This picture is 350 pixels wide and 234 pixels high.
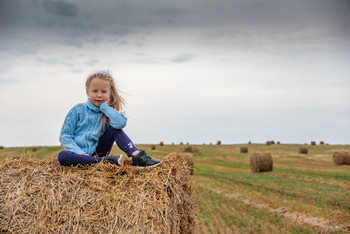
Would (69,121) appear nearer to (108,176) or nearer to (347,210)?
(108,176)

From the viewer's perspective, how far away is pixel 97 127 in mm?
4883

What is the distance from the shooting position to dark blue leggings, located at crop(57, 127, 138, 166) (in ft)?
14.4

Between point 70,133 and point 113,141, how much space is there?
2.27 feet

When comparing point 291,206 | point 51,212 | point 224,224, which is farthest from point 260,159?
point 51,212

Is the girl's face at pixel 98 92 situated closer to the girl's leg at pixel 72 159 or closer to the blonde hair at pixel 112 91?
the blonde hair at pixel 112 91

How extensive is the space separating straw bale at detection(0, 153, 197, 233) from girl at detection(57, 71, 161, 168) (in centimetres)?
33

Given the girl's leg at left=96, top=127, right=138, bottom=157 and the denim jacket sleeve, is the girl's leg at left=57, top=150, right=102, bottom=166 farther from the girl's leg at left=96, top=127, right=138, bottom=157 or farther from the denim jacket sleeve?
the girl's leg at left=96, top=127, right=138, bottom=157

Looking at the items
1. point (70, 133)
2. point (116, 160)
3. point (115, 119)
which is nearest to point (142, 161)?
point (116, 160)

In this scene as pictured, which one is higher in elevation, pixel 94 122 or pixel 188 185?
pixel 94 122

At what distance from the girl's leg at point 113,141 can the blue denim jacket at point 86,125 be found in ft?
0.34

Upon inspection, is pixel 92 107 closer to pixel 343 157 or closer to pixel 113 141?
pixel 113 141

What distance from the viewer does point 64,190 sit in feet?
13.5

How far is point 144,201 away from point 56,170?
1421 mm

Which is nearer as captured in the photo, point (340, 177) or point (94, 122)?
point (94, 122)
